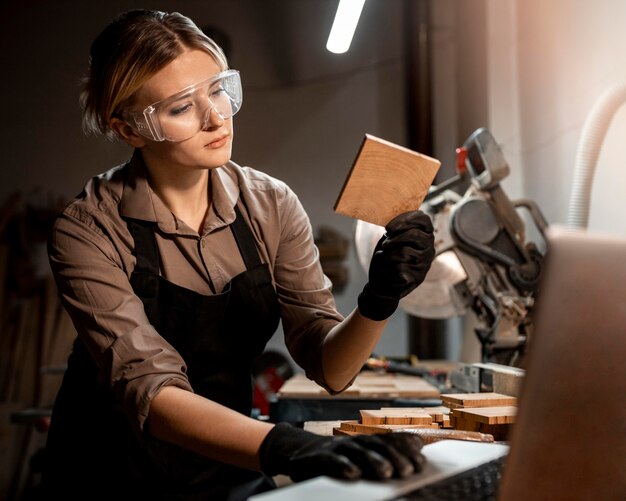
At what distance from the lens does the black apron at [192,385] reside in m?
1.76

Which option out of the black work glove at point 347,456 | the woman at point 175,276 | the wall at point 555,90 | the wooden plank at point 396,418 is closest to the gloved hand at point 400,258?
the woman at point 175,276

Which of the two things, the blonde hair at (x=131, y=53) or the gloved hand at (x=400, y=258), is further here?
the blonde hair at (x=131, y=53)

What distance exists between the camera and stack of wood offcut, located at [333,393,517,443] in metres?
1.43

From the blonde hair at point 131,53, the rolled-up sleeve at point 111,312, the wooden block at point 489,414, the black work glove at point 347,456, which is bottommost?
the wooden block at point 489,414

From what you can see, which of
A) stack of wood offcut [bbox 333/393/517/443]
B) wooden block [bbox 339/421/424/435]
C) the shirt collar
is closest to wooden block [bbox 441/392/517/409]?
stack of wood offcut [bbox 333/393/517/443]

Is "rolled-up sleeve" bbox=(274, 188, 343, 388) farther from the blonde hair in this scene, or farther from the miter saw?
the miter saw

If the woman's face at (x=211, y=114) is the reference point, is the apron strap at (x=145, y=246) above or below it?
below

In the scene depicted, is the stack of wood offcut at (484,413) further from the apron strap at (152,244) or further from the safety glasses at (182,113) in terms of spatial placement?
the safety glasses at (182,113)

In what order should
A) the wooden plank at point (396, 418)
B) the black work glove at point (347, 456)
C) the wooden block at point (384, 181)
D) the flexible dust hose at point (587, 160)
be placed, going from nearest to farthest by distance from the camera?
the black work glove at point (347, 456) → the wooden block at point (384, 181) → the wooden plank at point (396, 418) → the flexible dust hose at point (587, 160)

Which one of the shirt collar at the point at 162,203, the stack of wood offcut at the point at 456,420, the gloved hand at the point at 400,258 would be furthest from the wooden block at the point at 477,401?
the shirt collar at the point at 162,203

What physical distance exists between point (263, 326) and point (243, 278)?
0.51 feet

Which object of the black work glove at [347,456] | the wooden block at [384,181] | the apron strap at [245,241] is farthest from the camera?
the apron strap at [245,241]

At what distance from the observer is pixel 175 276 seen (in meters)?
1.81

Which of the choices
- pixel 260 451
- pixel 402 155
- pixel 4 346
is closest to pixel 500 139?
pixel 402 155
